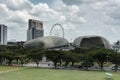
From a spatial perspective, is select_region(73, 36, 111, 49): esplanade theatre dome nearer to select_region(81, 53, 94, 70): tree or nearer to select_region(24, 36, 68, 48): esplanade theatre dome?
select_region(24, 36, 68, 48): esplanade theatre dome

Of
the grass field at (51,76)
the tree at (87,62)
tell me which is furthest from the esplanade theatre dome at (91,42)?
the grass field at (51,76)

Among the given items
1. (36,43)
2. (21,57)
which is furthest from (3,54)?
(36,43)

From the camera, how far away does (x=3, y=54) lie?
97.6 metres

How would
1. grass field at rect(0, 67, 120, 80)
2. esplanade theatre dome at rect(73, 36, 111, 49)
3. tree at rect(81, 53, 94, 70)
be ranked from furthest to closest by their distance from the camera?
esplanade theatre dome at rect(73, 36, 111, 49) < tree at rect(81, 53, 94, 70) < grass field at rect(0, 67, 120, 80)

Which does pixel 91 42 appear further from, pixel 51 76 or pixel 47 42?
pixel 51 76

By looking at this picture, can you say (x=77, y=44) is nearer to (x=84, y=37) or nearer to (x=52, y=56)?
(x=84, y=37)

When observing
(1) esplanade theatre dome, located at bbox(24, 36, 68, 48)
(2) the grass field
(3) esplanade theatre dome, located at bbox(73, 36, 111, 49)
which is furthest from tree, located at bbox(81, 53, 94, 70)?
(1) esplanade theatre dome, located at bbox(24, 36, 68, 48)

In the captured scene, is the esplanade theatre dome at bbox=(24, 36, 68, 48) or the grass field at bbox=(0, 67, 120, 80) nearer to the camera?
the grass field at bbox=(0, 67, 120, 80)

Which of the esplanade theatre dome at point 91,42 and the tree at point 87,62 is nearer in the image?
the tree at point 87,62

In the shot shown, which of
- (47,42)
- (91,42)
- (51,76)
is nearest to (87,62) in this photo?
(51,76)

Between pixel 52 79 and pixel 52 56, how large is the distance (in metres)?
41.9

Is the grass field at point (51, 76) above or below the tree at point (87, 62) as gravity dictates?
below

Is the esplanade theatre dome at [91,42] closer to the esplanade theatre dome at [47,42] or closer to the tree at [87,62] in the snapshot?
the esplanade theatre dome at [47,42]

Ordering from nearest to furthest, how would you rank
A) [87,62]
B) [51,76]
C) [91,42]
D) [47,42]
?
[51,76]
[87,62]
[91,42]
[47,42]
